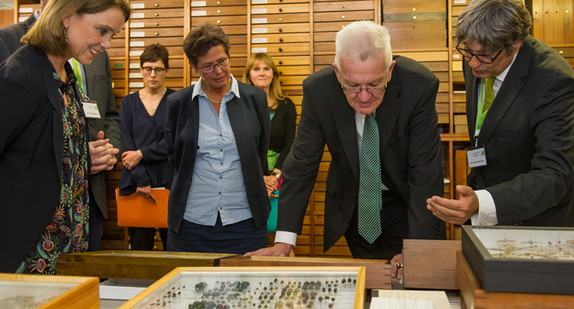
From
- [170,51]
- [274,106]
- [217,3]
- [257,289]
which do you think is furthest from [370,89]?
[170,51]

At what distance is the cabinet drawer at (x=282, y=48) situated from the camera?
505cm

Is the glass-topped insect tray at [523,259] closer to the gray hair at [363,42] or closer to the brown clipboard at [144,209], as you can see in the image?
the gray hair at [363,42]

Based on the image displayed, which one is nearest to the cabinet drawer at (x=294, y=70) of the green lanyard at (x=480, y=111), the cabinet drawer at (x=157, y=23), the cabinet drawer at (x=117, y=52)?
the cabinet drawer at (x=157, y=23)

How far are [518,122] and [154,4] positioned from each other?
432 centimetres

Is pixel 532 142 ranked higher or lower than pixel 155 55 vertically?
lower

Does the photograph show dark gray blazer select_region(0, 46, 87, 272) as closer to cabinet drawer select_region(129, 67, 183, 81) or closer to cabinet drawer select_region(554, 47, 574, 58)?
cabinet drawer select_region(129, 67, 183, 81)

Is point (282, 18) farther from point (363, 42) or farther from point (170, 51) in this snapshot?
point (363, 42)

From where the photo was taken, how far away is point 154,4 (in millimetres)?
5293

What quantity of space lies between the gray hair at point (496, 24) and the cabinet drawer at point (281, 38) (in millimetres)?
3192

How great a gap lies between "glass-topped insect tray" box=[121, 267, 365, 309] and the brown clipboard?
281cm

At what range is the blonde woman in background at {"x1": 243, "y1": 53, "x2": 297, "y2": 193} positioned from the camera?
14.7 feet

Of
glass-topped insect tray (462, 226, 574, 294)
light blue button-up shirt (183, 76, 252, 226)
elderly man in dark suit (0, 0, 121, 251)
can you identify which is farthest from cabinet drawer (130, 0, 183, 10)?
glass-topped insect tray (462, 226, 574, 294)

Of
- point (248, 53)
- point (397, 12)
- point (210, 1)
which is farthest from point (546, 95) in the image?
point (210, 1)

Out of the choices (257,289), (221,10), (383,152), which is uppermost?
(221,10)
